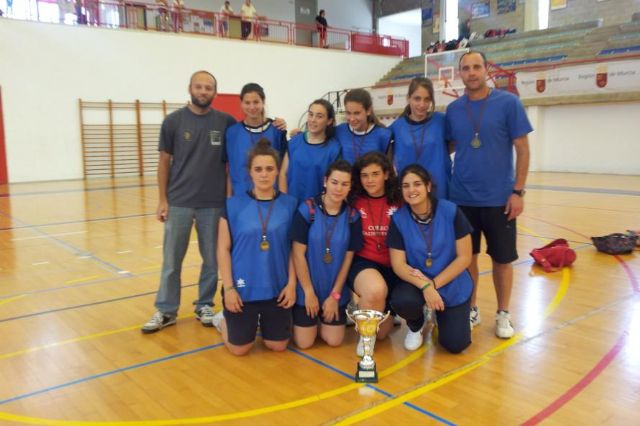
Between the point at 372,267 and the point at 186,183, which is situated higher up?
the point at 186,183

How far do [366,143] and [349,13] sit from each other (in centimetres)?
2265

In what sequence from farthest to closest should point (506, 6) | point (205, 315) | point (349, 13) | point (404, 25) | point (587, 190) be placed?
point (404, 25)
point (349, 13)
point (506, 6)
point (587, 190)
point (205, 315)

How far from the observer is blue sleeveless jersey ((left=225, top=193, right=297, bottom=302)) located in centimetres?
319

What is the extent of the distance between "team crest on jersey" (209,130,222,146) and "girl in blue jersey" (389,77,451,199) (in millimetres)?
1166

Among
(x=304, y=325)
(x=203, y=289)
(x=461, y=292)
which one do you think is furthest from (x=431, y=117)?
(x=203, y=289)

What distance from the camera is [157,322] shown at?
3.66 m

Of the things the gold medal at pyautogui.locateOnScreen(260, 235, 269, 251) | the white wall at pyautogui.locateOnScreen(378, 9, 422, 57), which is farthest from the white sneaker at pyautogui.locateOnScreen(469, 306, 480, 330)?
the white wall at pyautogui.locateOnScreen(378, 9, 422, 57)

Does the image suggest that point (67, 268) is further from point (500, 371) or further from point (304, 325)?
point (500, 371)

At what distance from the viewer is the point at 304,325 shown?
328cm

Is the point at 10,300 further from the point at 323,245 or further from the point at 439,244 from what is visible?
the point at 439,244

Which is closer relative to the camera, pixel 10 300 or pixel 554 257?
pixel 10 300

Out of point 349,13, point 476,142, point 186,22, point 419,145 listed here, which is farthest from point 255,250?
point 349,13

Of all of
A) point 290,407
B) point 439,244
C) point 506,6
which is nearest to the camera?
point 290,407

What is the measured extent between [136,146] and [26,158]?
2.83 m
